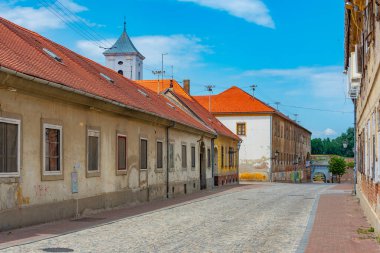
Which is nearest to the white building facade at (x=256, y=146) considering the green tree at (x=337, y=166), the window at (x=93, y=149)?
the green tree at (x=337, y=166)

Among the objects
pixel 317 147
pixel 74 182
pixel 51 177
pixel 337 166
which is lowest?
pixel 337 166

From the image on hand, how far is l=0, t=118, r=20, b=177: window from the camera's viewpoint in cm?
1248

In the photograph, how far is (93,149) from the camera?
1750 cm

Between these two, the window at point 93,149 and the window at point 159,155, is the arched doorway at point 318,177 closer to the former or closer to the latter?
the window at point 159,155

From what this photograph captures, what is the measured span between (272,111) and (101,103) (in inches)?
1753

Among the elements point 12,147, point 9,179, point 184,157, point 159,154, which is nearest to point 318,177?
point 184,157

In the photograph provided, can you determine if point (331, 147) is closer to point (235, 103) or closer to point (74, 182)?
point (235, 103)

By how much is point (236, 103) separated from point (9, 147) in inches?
2033

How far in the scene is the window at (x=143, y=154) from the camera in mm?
22266

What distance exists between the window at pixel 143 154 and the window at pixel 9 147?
9.42 m

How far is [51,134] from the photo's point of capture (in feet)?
48.6

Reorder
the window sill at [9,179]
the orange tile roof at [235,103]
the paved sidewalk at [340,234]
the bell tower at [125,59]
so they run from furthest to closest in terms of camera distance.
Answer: the bell tower at [125,59] → the orange tile roof at [235,103] → the window sill at [9,179] → the paved sidewalk at [340,234]

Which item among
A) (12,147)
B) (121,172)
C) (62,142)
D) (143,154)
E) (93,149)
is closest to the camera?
(12,147)

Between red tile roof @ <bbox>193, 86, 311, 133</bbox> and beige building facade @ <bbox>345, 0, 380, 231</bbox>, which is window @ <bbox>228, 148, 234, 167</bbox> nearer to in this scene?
red tile roof @ <bbox>193, 86, 311, 133</bbox>
